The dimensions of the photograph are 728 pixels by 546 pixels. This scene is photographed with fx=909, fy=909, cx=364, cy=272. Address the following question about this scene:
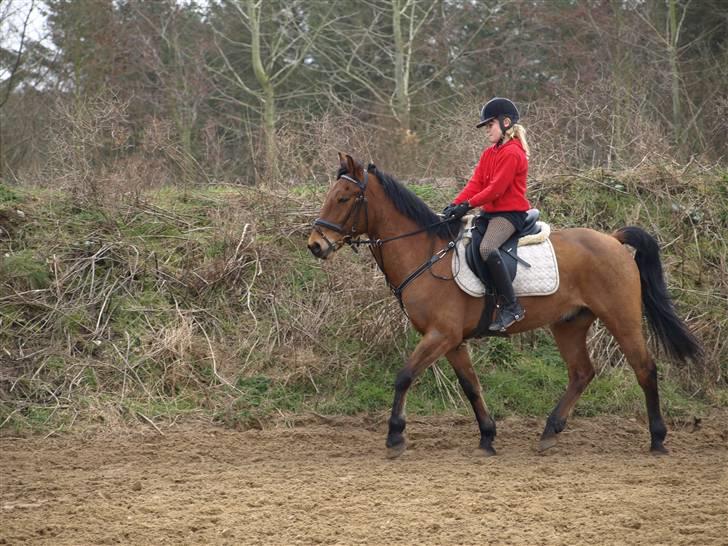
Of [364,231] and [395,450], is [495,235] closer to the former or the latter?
[364,231]

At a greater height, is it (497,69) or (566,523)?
(497,69)

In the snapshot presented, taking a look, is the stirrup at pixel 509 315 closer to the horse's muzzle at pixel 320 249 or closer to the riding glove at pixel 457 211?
the riding glove at pixel 457 211

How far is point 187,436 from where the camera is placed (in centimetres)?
875

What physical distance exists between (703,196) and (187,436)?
7.40 metres

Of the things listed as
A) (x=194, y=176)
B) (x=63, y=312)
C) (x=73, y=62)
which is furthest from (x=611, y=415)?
(x=73, y=62)

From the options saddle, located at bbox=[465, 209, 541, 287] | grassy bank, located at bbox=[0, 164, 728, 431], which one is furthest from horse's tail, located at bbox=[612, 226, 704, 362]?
grassy bank, located at bbox=[0, 164, 728, 431]

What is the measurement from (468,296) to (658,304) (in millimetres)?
1883

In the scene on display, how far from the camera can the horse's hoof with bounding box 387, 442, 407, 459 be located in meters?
7.86

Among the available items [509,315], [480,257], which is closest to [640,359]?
[509,315]

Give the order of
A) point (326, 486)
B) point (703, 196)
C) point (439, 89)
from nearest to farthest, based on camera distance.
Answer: point (326, 486) < point (703, 196) < point (439, 89)

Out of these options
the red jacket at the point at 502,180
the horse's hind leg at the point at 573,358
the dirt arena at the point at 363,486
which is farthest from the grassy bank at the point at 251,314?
the red jacket at the point at 502,180

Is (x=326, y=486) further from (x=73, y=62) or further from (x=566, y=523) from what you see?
(x=73, y=62)

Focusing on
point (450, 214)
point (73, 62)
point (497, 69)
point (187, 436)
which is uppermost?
point (497, 69)

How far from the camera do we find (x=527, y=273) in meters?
8.01
